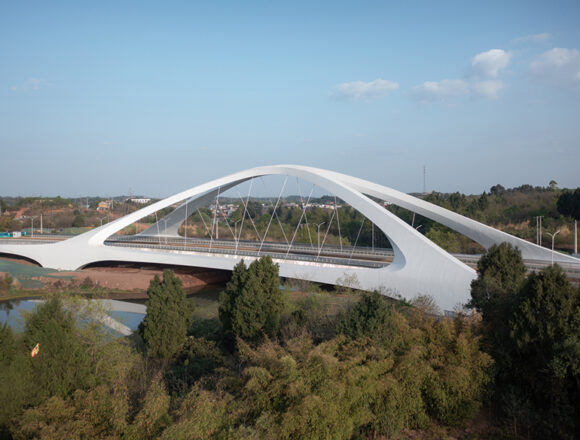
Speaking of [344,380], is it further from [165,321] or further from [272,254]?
[272,254]

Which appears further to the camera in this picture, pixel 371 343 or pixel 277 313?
pixel 277 313

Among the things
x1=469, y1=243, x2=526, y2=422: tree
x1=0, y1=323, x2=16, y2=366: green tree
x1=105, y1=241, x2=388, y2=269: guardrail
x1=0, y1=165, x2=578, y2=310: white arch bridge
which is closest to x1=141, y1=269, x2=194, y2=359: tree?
x1=0, y1=323, x2=16, y2=366: green tree

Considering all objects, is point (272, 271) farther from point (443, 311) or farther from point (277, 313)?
point (443, 311)

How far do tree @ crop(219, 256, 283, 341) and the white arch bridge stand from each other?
6360 mm

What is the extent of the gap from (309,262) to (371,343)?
565 inches

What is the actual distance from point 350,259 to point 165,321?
41.7 ft

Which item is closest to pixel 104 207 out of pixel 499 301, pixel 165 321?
pixel 165 321

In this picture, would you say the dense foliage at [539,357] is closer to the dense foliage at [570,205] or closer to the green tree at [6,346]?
the green tree at [6,346]

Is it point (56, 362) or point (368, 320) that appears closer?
point (56, 362)

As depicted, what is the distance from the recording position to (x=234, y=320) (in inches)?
576

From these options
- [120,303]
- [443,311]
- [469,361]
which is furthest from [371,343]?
[120,303]

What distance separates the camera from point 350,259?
2444 centimetres

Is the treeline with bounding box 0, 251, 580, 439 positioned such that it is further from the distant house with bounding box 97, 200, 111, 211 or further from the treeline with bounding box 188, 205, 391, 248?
the distant house with bounding box 97, 200, 111, 211

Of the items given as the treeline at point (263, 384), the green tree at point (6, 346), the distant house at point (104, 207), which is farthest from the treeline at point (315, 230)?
the distant house at point (104, 207)
